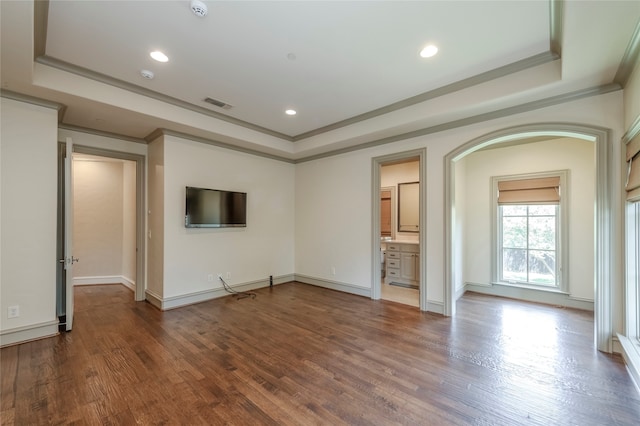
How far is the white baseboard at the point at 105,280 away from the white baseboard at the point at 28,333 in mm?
2506

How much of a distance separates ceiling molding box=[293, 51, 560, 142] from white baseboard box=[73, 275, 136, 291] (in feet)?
18.3

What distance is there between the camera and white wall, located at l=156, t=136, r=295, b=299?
4.36 metres

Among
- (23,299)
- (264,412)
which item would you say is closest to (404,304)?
(264,412)

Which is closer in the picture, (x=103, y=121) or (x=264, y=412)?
(x=264, y=412)

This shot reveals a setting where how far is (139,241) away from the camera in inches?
188

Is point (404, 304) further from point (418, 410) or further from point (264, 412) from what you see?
point (264, 412)

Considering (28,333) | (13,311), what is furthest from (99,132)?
(28,333)

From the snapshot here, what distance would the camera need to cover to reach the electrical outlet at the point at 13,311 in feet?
9.91

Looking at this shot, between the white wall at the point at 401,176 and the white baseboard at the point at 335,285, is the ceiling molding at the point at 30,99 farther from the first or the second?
the white wall at the point at 401,176

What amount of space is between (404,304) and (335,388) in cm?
262

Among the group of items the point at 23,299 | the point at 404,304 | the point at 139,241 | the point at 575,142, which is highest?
the point at 575,142

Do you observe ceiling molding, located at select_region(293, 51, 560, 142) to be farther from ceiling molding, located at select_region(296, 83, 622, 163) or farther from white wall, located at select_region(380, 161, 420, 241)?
white wall, located at select_region(380, 161, 420, 241)

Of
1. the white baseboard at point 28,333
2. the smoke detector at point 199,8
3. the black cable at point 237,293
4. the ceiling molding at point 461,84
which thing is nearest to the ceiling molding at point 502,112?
the ceiling molding at point 461,84

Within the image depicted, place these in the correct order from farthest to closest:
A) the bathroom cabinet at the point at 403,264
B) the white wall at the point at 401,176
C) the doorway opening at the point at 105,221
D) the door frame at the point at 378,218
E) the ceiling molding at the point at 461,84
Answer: the white wall at the point at 401,176, the doorway opening at the point at 105,221, the bathroom cabinet at the point at 403,264, the door frame at the point at 378,218, the ceiling molding at the point at 461,84
